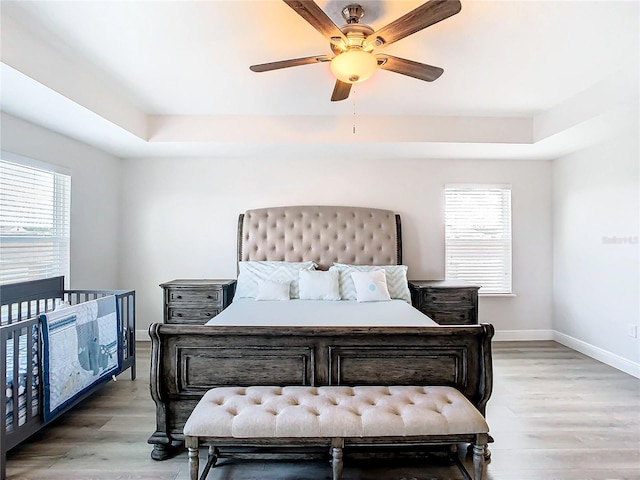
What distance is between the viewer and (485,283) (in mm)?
4996

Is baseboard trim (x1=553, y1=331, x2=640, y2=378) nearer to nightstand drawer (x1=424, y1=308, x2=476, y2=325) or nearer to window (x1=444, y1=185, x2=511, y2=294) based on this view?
window (x1=444, y1=185, x2=511, y2=294)

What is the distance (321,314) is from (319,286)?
0.77 metres

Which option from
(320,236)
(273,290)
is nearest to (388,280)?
(320,236)

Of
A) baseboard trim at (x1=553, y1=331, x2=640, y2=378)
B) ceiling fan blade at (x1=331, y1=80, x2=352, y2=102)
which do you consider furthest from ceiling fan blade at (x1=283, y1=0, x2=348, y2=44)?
baseboard trim at (x1=553, y1=331, x2=640, y2=378)

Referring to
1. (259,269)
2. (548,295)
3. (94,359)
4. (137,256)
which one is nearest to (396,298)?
(259,269)

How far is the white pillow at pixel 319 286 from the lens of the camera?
3957mm

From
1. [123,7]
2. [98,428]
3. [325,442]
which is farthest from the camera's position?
[98,428]

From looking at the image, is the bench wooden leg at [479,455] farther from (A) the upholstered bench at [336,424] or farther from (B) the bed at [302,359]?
(B) the bed at [302,359]

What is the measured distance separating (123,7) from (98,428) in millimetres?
2724

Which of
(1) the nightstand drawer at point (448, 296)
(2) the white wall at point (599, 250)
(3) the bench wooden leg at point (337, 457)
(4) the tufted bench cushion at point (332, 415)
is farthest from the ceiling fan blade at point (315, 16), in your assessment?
(2) the white wall at point (599, 250)

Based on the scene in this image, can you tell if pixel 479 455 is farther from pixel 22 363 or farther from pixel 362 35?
pixel 22 363

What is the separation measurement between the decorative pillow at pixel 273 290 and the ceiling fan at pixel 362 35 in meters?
2.23

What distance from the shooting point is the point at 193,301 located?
4.25 metres

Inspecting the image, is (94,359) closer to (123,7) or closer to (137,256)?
(137,256)
